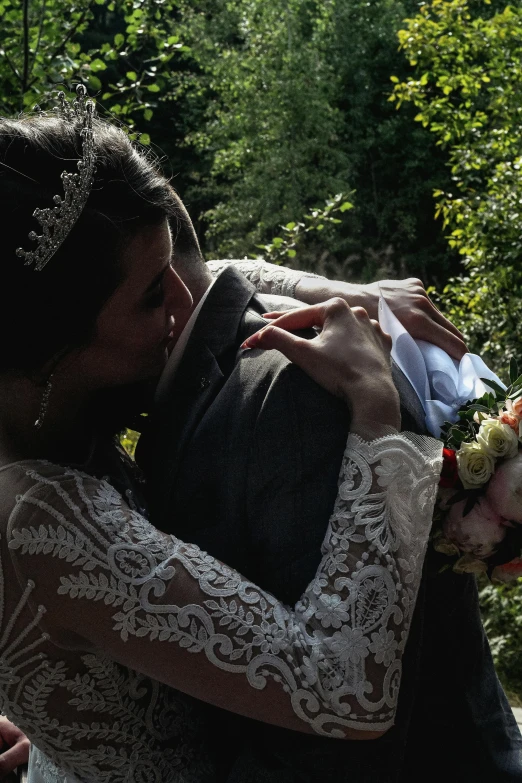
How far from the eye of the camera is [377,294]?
2498 millimetres

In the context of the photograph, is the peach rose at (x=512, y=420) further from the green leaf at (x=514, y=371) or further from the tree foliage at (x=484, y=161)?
the tree foliage at (x=484, y=161)

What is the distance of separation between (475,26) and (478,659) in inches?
240

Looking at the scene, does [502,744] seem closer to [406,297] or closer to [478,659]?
[478,659]

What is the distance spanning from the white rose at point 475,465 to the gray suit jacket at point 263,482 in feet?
0.40

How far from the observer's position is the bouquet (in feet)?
6.18

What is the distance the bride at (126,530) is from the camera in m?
1.71

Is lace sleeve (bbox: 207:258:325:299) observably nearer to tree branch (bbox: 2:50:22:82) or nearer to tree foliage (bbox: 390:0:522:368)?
tree branch (bbox: 2:50:22:82)

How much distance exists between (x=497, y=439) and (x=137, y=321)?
75 cm

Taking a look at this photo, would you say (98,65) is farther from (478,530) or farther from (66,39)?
(478,530)

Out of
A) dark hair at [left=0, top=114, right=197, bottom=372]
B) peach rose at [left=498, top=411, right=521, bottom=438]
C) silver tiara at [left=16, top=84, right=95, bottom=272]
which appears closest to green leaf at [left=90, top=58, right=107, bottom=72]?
dark hair at [left=0, top=114, right=197, bottom=372]

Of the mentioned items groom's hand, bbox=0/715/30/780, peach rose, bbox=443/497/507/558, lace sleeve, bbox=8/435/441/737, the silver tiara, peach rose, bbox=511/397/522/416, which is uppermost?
the silver tiara

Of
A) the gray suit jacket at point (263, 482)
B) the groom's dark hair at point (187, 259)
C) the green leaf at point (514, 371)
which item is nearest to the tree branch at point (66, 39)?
the groom's dark hair at point (187, 259)

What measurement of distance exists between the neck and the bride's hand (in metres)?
0.42

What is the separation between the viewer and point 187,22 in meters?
21.6
